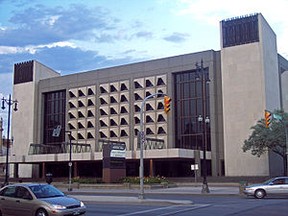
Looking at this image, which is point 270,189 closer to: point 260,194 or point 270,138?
point 260,194

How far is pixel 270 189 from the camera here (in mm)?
29547

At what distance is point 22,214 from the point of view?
15.6 meters

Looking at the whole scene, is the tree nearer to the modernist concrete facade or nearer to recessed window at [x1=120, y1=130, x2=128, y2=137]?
the modernist concrete facade

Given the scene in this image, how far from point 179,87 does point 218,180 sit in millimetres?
22143

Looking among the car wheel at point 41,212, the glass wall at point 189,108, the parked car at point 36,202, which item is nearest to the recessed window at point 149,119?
the glass wall at point 189,108

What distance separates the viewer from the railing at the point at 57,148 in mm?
80750

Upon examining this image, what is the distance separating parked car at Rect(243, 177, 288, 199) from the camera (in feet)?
96.3

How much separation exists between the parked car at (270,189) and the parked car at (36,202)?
17.1 metres

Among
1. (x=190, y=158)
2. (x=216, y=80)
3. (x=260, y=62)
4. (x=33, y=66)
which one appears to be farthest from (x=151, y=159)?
(x=33, y=66)

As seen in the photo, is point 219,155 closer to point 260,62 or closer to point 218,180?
point 218,180

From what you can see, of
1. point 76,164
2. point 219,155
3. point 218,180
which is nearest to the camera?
point 218,180

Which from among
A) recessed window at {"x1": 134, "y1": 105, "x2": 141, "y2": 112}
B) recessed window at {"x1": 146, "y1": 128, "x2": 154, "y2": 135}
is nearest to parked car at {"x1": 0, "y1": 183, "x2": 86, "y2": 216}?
recessed window at {"x1": 146, "y1": 128, "x2": 154, "y2": 135}

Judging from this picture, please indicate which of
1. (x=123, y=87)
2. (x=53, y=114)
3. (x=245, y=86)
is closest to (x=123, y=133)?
(x=123, y=87)

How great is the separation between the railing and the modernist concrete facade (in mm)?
191
